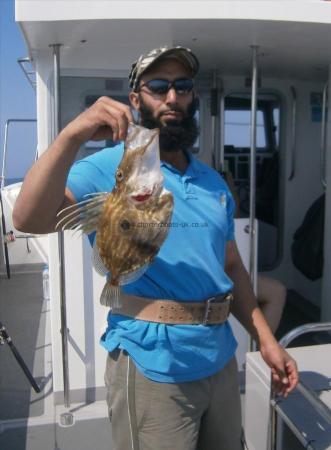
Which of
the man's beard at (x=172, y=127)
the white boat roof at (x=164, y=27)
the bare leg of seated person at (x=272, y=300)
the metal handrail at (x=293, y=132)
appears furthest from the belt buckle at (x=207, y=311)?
the metal handrail at (x=293, y=132)

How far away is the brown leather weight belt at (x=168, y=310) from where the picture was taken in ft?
5.43

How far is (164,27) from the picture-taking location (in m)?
3.05

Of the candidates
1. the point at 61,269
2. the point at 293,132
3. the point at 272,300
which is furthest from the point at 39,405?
the point at 293,132

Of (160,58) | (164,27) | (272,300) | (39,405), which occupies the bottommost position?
(39,405)

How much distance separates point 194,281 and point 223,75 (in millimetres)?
3626

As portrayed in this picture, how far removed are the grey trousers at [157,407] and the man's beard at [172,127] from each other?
2.43 ft

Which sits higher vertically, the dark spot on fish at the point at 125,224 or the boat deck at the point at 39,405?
the dark spot on fish at the point at 125,224

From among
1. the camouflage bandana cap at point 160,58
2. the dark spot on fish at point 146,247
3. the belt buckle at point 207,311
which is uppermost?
the camouflage bandana cap at point 160,58

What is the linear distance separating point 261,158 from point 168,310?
4221mm

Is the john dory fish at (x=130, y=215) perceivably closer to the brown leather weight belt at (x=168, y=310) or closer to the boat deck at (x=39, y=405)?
the brown leather weight belt at (x=168, y=310)

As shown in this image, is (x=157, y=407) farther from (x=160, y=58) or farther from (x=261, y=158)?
(x=261, y=158)

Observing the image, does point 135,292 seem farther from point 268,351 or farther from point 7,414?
point 7,414

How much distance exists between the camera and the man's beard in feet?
5.46

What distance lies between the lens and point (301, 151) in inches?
217
